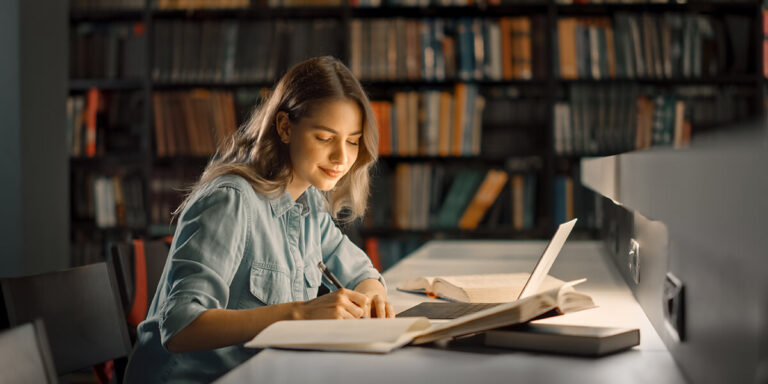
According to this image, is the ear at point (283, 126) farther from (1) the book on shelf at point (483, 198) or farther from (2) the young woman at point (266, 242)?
(1) the book on shelf at point (483, 198)

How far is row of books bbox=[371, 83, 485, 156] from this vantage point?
3.19 meters

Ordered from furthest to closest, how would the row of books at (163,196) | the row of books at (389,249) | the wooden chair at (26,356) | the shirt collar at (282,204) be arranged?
1. the row of books at (163,196)
2. the row of books at (389,249)
3. the shirt collar at (282,204)
4. the wooden chair at (26,356)

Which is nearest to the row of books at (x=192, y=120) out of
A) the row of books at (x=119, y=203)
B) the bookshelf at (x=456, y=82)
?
the bookshelf at (x=456, y=82)

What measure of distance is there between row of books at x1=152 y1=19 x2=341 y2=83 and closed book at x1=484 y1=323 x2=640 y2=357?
2.57 metres

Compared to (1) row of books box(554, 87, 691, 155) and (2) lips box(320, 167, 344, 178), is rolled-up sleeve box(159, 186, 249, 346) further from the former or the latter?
(1) row of books box(554, 87, 691, 155)

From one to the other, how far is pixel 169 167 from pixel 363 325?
9.35 feet

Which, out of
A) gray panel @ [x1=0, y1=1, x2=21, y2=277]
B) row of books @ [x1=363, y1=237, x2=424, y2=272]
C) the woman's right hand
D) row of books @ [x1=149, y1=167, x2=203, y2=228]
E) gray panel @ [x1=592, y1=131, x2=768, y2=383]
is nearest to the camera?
gray panel @ [x1=592, y1=131, x2=768, y2=383]

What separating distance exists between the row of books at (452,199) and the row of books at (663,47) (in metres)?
0.56

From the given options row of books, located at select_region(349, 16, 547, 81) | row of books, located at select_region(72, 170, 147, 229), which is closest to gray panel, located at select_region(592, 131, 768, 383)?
row of books, located at select_region(349, 16, 547, 81)

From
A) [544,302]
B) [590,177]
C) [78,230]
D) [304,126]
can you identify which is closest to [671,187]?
[544,302]

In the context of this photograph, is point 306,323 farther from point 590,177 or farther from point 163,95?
point 163,95

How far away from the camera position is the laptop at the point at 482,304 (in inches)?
44.1

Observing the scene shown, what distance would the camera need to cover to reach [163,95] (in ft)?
11.2

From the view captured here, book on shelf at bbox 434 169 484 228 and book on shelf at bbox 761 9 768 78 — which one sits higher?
book on shelf at bbox 761 9 768 78
